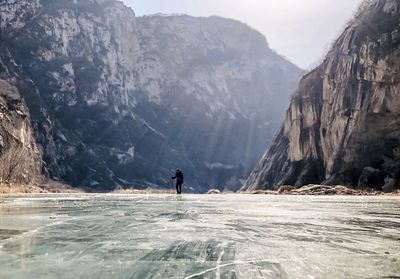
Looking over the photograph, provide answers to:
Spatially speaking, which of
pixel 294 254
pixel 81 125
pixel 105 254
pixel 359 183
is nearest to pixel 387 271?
pixel 294 254

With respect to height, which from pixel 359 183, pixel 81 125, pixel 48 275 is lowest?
pixel 48 275

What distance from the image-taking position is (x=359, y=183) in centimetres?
4238

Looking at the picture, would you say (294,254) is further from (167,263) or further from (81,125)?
(81,125)

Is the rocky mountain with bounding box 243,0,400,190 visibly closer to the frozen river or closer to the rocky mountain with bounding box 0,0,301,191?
the frozen river

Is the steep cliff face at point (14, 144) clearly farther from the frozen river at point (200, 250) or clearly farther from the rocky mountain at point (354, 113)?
the frozen river at point (200, 250)

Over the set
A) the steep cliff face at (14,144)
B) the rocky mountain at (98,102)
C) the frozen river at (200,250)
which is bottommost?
the frozen river at (200,250)

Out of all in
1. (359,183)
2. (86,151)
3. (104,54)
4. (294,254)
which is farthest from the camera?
(104,54)

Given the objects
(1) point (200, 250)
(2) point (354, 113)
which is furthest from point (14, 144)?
(1) point (200, 250)

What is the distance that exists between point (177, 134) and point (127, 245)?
616 feet

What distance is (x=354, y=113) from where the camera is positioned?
5025cm

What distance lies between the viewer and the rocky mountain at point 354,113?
4469 cm

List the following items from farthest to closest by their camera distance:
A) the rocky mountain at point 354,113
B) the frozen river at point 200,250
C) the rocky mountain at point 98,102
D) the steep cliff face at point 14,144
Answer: the rocky mountain at point 98,102, the steep cliff face at point 14,144, the rocky mountain at point 354,113, the frozen river at point 200,250

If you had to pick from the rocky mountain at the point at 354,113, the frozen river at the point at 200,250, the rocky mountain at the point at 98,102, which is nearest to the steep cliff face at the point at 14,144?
the rocky mountain at the point at 354,113

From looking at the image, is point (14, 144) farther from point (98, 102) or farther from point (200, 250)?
point (98, 102)
